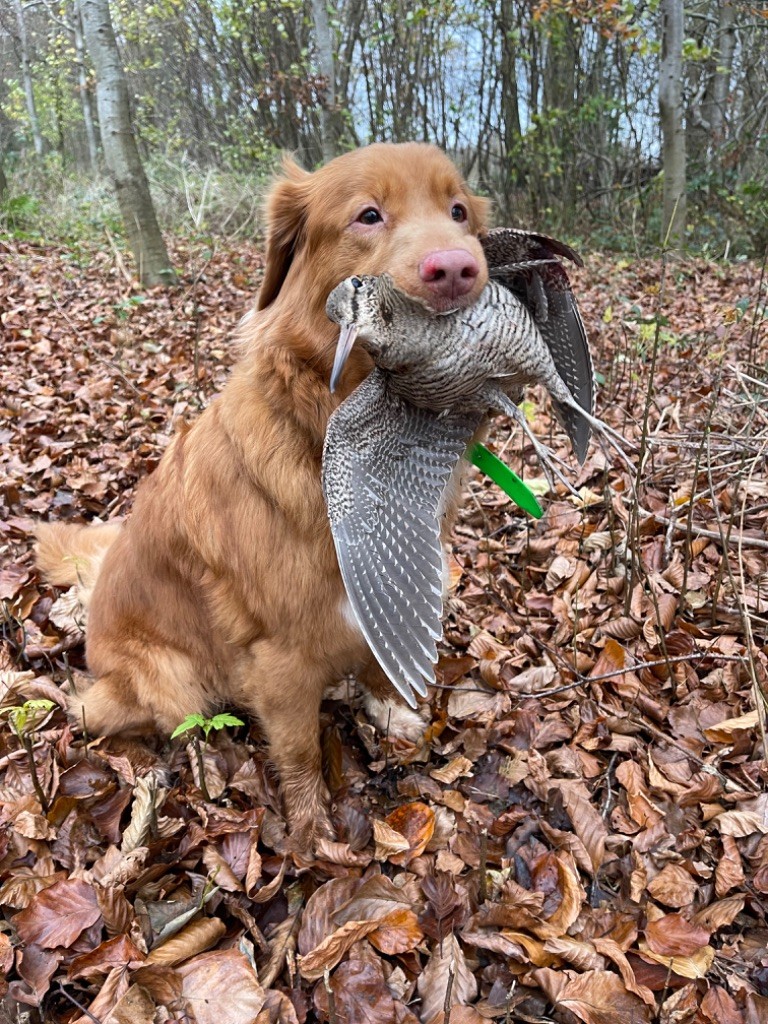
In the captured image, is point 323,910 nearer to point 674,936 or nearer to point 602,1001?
point 602,1001

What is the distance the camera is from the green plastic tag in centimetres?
212

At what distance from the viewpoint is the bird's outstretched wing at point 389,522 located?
5.71 feet

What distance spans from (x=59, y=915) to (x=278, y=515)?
56.2 inches

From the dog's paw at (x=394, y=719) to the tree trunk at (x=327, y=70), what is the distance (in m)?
9.20

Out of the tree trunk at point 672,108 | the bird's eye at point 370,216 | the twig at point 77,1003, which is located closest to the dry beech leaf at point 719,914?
the twig at point 77,1003

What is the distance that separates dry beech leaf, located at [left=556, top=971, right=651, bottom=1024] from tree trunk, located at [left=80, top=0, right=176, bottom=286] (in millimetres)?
9066

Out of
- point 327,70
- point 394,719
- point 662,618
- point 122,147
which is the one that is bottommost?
point 394,719

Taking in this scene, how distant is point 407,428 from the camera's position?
6.81ft

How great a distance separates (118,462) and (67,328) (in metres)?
3.62

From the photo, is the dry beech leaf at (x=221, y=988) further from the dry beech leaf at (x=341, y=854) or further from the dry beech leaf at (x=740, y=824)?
the dry beech leaf at (x=740, y=824)

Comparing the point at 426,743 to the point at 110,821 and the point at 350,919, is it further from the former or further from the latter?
the point at 110,821

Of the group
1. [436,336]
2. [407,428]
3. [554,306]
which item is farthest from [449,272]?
[554,306]

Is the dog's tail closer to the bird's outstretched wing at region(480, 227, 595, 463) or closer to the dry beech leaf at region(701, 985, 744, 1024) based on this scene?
Answer: the bird's outstretched wing at region(480, 227, 595, 463)

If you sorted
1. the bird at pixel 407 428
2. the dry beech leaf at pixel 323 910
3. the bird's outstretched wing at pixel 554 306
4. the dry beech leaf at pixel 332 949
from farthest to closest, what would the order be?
the bird's outstretched wing at pixel 554 306, the dry beech leaf at pixel 323 910, the dry beech leaf at pixel 332 949, the bird at pixel 407 428
